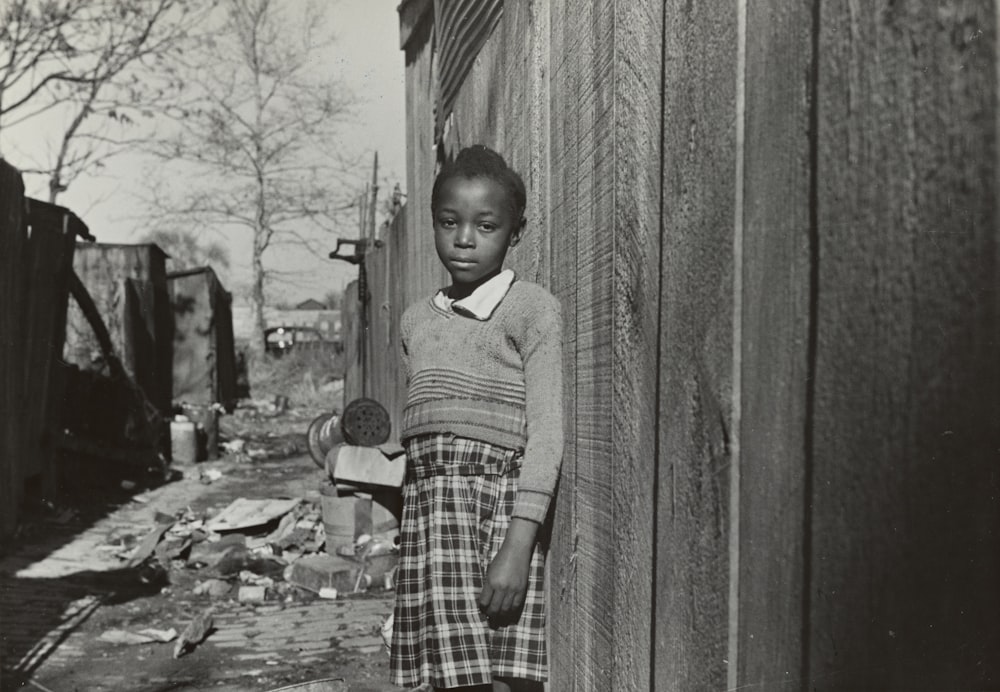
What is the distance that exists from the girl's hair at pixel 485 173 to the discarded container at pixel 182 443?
1107 cm

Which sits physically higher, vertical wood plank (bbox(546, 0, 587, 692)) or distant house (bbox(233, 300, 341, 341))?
distant house (bbox(233, 300, 341, 341))

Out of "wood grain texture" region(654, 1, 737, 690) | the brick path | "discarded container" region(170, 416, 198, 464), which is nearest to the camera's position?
"wood grain texture" region(654, 1, 737, 690)

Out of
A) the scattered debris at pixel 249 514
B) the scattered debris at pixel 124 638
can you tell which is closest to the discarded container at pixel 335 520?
the scattered debris at pixel 249 514

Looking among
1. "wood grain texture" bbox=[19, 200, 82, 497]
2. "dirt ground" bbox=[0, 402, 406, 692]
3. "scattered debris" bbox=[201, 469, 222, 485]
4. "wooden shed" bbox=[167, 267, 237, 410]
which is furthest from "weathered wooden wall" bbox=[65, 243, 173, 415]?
"dirt ground" bbox=[0, 402, 406, 692]

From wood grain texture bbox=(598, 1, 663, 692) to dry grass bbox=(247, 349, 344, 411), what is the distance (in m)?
21.2

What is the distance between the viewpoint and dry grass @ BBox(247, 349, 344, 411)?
23719 mm

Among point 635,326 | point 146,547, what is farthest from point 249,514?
point 635,326

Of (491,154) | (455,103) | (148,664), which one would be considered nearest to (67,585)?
(148,664)

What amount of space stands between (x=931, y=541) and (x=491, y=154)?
5.09 feet

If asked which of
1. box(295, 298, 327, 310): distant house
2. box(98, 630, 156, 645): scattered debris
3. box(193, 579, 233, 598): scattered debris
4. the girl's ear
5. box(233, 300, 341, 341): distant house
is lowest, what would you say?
box(98, 630, 156, 645): scattered debris

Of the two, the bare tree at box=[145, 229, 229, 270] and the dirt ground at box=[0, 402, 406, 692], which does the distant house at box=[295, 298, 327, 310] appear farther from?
the dirt ground at box=[0, 402, 406, 692]

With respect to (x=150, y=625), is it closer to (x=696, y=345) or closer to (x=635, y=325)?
(x=635, y=325)

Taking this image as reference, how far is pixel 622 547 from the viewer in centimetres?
158

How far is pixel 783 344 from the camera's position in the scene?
99 cm
